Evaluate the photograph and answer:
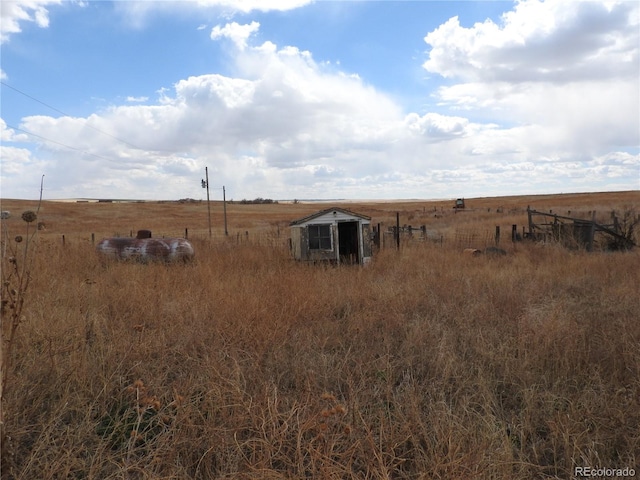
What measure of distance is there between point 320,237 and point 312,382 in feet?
26.7

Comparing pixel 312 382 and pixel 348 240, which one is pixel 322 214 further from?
pixel 312 382

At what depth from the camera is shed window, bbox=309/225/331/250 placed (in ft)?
39.4

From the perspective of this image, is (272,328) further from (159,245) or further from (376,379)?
(159,245)

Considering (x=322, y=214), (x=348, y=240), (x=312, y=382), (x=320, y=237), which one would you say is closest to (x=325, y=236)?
(x=320, y=237)

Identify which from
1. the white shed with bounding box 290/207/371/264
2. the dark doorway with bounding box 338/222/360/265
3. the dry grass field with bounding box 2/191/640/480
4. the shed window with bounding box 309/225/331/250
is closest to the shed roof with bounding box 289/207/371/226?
the white shed with bounding box 290/207/371/264

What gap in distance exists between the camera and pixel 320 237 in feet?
39.5

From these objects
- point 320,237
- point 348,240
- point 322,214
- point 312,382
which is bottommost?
point 312,382

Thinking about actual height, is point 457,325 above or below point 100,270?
below

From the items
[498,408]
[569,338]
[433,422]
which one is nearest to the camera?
[433,422]

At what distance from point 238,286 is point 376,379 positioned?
399 centimetres

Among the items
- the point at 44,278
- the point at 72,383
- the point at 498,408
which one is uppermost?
the point at 44,278

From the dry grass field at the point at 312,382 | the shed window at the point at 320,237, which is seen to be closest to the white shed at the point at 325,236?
the shed window at the point at 320,237

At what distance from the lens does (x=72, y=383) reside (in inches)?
148

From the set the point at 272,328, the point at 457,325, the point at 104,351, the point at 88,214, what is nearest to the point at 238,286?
the point at 272,328
